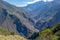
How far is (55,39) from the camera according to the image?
161 ft

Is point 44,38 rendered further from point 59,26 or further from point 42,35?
point 59,26

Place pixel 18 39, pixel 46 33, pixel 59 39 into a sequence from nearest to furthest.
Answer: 1. pixel 59 39
2. pixel 18 39
3. pixel 46 33

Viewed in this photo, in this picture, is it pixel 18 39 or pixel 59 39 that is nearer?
pixel 59 39

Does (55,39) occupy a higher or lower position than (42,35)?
lower

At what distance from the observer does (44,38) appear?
5512cm

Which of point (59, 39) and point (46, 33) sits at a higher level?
point (46, 33)

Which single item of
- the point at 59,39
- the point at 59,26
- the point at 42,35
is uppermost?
the point at 59,26

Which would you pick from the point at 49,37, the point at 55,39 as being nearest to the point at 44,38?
the point at 49,37

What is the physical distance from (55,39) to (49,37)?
16.1ft

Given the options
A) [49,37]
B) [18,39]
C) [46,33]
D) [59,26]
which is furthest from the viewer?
[59,26]

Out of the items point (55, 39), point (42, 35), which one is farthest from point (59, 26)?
point (55, 39)

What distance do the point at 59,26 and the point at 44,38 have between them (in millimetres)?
45059

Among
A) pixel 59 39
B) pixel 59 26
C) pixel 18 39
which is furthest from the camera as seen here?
pixel 59 26

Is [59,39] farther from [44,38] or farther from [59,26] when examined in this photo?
[59,26]
